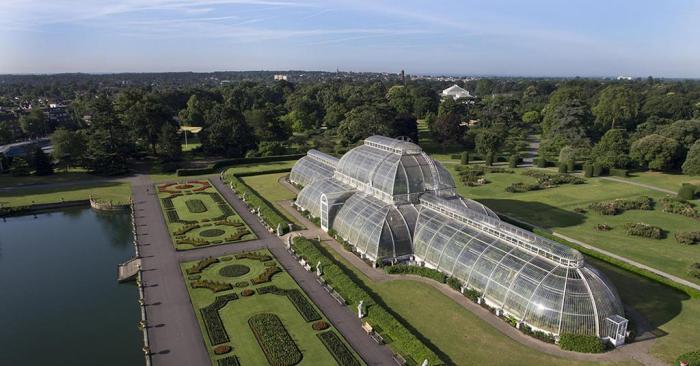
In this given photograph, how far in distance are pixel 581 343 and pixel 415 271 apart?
1519 centimetres

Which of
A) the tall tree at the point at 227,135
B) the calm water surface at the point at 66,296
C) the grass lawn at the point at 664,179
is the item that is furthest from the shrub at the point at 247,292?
the grass lawn at the point at 664,179

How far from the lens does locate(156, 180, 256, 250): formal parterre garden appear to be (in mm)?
50562

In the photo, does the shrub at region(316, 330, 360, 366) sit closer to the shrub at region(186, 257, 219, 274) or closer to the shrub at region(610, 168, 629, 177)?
the shrub at region(186, 257, 219, 274)

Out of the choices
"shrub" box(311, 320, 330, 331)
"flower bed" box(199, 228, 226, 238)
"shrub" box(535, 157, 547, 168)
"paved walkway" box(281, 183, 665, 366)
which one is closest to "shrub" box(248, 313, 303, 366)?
"shrub" box(311, 320, 330, 331)

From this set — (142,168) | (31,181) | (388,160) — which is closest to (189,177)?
(142,168)

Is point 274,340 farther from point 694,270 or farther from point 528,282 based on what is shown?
point 694,270

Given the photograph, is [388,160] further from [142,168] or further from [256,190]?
[142,168]

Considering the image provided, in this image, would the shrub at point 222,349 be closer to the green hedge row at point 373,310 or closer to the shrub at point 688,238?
the green hedge row at point 373,310

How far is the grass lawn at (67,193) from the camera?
66.9 m

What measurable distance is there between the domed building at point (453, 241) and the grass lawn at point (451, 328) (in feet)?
7.94

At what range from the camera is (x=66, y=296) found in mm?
38531

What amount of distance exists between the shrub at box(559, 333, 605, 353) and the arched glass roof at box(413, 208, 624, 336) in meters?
0.56

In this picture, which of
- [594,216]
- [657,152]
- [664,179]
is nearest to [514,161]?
[657,152]

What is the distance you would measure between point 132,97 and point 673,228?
105736 millimetres
